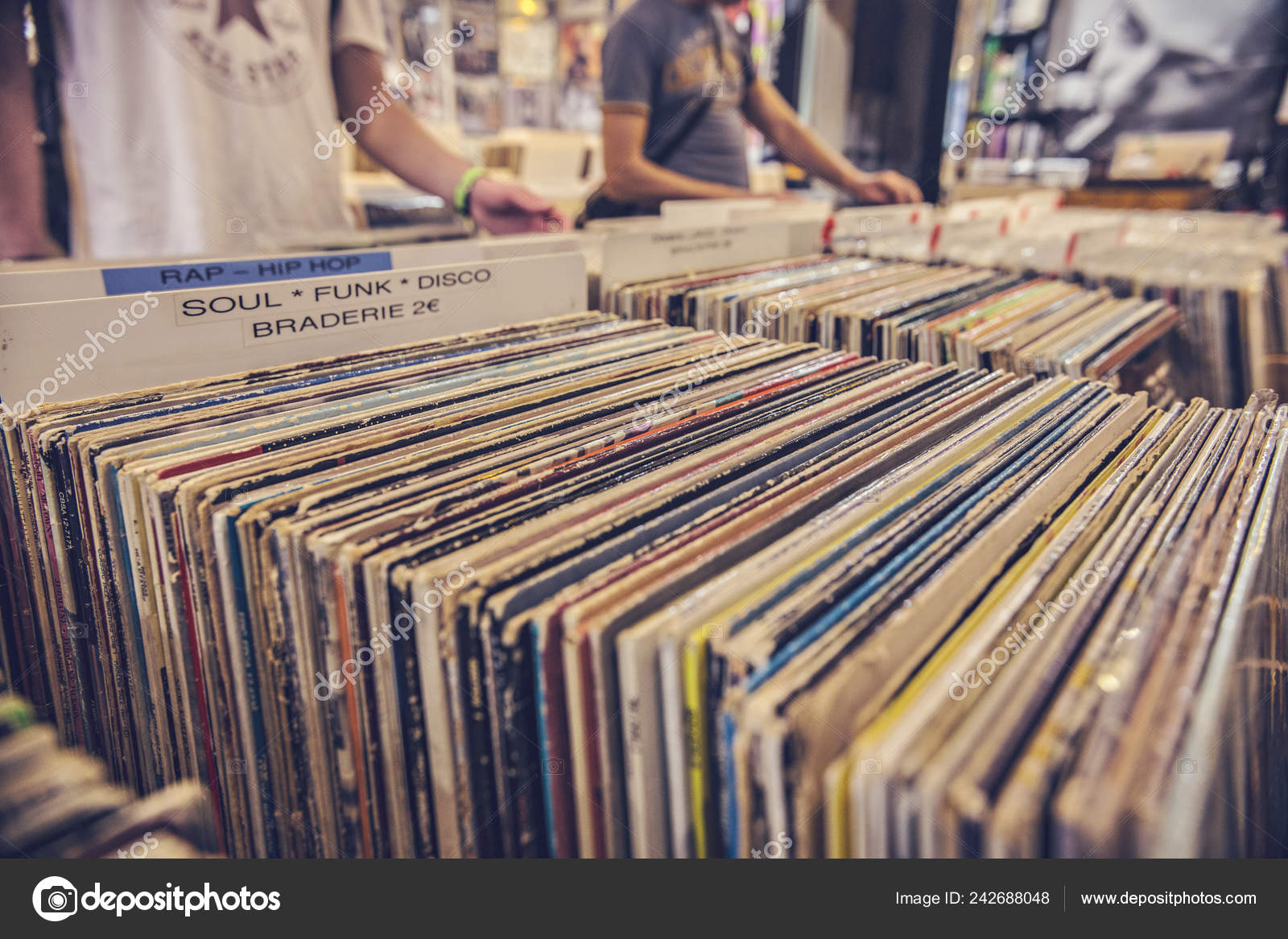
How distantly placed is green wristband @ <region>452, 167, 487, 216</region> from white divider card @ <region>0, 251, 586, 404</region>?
1.67 feet

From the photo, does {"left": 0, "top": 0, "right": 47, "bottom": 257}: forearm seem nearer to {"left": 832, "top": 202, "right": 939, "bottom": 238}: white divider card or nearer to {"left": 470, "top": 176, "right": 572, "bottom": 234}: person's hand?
{"left": 470, "top": 176, "right": 572, "bottom": 234}: person's hand

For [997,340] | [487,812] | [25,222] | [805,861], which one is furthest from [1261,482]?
[25,222]

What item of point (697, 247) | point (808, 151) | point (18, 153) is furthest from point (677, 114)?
point (18, 153)

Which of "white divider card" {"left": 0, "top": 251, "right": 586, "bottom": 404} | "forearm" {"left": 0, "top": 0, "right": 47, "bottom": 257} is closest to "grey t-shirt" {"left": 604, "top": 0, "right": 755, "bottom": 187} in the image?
"white divider card" {"left": 0, "top": 251, "right": 586, "bottom": 404}

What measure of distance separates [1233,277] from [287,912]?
198cm

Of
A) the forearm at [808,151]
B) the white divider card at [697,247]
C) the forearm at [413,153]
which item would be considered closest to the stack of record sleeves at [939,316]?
the white divider card at [697,247]

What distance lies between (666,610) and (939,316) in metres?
Answer: 0.92

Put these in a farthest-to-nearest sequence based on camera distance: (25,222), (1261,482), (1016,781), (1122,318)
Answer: (25,222), (1122,318), (1261,482), (1016,781)

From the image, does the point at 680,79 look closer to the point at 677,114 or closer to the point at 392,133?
the point at 677,114

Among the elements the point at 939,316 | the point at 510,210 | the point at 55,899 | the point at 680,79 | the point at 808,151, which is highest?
the point at 680,79

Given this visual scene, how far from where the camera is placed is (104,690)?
0.80 meters

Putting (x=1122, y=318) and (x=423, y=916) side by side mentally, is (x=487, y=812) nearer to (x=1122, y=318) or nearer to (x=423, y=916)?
(x=423, y=916)

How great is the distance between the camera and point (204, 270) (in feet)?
3.18

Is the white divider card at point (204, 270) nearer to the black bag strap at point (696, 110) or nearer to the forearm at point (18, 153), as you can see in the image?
the forearm at point (18, 153)
